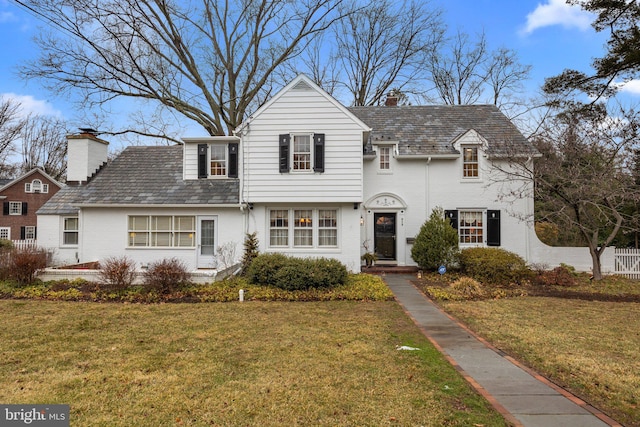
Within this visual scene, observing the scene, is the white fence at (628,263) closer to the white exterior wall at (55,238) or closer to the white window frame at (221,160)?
the white window frame at (221,160)

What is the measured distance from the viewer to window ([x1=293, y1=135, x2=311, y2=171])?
46.3 feet

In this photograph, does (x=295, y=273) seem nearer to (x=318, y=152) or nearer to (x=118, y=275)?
(x=318, y=152)

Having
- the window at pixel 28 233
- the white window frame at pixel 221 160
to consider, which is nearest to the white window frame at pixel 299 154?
the white window frame at pixel 221 160

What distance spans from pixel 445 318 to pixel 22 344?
28.2ft

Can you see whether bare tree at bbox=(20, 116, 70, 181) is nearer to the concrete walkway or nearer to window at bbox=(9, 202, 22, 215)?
window at bbox=(9, 202, 22, 215)

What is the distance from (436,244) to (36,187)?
128ft

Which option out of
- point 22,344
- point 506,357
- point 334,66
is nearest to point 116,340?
point 22,344

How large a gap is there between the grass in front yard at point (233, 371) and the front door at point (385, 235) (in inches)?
304

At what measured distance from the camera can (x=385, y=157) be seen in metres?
16.4

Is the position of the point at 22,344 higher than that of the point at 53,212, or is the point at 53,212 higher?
the point at 53,212

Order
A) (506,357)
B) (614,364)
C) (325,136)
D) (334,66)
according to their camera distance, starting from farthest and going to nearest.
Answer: (334,66)
(325,136)
(506,357)
(614,364)

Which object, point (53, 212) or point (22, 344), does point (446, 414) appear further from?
point (53, 212)

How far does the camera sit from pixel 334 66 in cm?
2906

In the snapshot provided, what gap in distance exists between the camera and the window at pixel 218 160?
16.0 meters
